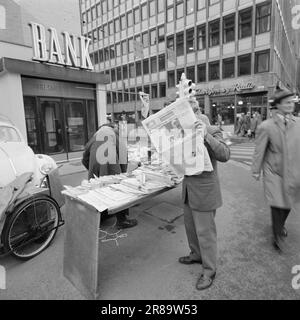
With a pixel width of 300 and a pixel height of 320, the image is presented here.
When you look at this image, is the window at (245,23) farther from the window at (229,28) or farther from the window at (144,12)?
the window at (144,12)

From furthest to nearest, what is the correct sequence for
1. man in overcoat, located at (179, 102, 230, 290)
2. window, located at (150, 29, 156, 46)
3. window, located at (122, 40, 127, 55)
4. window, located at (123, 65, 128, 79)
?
window, located at (123, 65, 128, 79) < window, located at (122, 40, 127, 55) < window, located at (150, 29, 156, 46) < man in overcoat, located at (179, 102, 230, 290)

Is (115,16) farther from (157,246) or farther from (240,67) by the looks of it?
(157,246)

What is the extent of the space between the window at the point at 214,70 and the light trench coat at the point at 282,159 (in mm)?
20814

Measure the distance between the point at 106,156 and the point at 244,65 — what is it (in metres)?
20.1

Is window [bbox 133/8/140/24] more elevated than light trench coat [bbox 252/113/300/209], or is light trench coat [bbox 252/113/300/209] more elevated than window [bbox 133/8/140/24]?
window [bbox 133/8/140/24]

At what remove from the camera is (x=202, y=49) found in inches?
891

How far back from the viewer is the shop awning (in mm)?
7584

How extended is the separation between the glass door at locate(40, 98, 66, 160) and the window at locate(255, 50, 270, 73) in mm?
16712

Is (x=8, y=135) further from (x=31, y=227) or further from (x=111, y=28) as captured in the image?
(x=111, y=28)

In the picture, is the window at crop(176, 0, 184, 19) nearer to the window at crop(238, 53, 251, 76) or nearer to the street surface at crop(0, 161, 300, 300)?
the window at crop(238, 53, 251, 76)

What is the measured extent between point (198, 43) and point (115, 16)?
1439 cm

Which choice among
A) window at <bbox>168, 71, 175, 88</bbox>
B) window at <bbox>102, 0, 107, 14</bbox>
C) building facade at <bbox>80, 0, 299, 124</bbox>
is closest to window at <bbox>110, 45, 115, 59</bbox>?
building facade at <bbox>80, 0, 299, 124</bbox>

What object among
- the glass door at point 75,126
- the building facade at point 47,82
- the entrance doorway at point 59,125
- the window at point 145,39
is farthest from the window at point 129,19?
the glass door at point 75,126

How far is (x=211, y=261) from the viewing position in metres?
2.36
